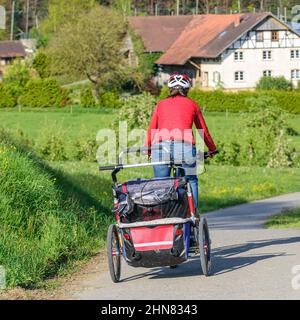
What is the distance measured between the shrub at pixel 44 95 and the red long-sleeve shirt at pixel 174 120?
67.0 metres

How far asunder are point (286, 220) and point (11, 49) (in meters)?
104

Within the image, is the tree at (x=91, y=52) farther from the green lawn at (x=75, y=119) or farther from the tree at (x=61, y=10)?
the tree at (x=61, y=10)

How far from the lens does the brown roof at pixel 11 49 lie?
382 ft

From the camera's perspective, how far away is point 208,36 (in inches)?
3787

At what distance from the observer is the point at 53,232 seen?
1159cm

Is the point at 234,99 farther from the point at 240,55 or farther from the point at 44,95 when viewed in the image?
the point at 240,55

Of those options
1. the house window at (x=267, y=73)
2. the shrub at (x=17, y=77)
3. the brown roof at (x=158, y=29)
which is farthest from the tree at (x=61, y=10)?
the house window at (x=267, y=73)

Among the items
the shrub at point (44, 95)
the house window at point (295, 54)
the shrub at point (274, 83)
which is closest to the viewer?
the shrub at point (44, 95)

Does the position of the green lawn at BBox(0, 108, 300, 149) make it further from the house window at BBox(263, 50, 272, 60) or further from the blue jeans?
the blue jeans

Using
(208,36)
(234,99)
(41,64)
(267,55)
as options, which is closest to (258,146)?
(234,99)

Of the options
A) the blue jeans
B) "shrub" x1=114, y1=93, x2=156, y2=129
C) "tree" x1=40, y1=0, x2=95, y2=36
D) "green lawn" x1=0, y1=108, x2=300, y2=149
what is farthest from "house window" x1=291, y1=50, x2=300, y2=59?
the blue jeans

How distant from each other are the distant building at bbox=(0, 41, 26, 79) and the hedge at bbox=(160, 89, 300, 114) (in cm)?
4527
